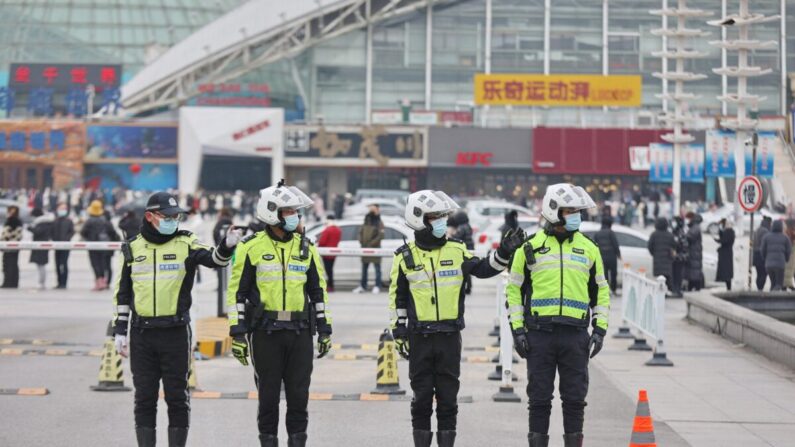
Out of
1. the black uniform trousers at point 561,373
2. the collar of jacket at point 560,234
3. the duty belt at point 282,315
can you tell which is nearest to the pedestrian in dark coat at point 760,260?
the collar of jacket at point 560,234

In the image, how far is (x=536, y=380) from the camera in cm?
959

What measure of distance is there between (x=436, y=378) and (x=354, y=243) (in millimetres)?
19359

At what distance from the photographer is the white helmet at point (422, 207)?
974 cm

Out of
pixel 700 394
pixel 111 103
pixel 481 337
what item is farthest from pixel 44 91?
pixel 700 394

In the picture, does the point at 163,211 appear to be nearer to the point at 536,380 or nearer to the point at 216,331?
the point at 536,380

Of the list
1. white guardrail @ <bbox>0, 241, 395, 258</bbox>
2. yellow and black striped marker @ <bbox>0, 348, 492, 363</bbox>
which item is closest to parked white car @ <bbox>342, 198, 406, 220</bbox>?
white guardrail @ <bbox>0, 241, 395, 258</bbox>

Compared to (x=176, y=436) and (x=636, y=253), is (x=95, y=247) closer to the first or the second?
(x=636, y=253)

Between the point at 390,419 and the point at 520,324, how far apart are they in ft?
9.62

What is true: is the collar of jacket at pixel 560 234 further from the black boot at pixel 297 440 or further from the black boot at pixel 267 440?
the black boot at pixel 267 440

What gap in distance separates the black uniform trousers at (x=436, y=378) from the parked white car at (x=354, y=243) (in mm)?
18220

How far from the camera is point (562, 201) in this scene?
9617 mm

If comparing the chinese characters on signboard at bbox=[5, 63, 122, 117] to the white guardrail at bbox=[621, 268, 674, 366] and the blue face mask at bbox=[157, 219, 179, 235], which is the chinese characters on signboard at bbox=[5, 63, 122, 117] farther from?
the blue face mask at bbox=[157, 219, 179, 235]

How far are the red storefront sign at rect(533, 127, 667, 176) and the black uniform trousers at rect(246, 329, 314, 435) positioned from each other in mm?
68925

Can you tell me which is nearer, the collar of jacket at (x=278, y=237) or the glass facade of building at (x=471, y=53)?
the collar of jacket at (x=278, y=237)
